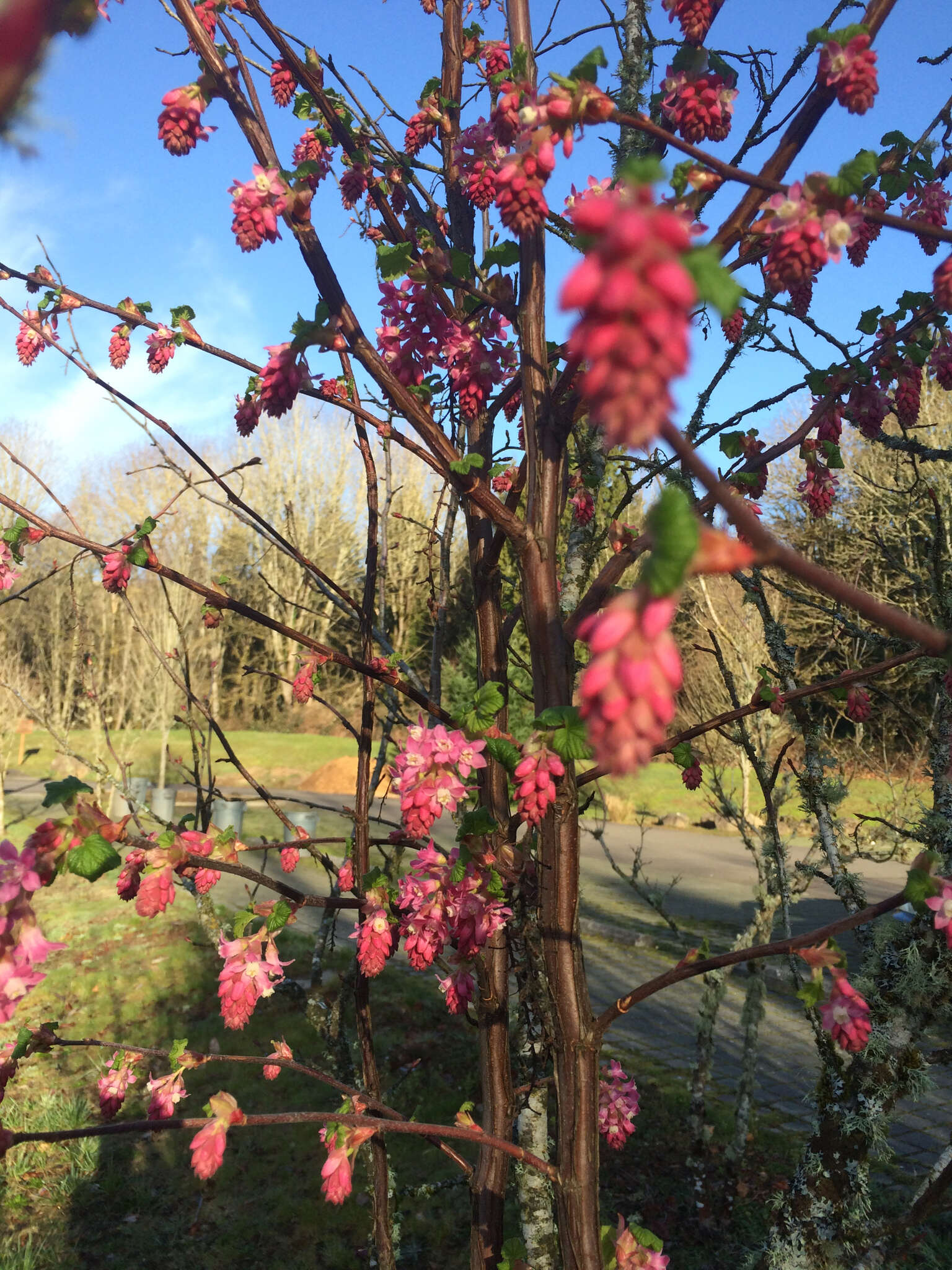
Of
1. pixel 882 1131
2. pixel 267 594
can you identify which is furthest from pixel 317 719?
pixel 882 1131

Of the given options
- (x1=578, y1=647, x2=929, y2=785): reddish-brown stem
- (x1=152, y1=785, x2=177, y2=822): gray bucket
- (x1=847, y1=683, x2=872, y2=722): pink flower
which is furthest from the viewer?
(x1=152, y1=785, x2=177, y2=822): gray bucket

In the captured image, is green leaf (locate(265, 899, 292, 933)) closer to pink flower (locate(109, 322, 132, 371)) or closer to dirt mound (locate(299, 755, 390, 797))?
pink flower (locate(109, 322, 132, 371))

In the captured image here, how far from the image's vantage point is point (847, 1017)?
3.94 feet

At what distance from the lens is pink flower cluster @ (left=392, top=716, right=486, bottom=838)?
143 centimetres

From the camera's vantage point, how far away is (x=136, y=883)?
4.60 feet

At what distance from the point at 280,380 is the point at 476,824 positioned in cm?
77

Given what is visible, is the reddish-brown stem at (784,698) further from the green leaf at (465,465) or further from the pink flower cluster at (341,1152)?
the pink flower cluster at (341,1152)

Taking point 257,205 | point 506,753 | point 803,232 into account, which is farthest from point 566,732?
point 257,205

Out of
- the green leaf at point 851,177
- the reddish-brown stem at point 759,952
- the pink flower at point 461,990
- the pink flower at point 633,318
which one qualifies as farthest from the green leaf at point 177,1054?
the green leaf at point 851,177

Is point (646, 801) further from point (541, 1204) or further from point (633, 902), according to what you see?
point (541, 1204)

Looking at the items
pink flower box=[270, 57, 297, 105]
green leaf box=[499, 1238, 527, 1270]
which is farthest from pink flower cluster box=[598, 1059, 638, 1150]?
pink flower box=[270, 57, 297, 105]

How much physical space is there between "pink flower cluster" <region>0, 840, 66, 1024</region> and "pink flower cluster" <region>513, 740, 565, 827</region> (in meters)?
0.62

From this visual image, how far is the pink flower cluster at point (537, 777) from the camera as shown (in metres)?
1.18

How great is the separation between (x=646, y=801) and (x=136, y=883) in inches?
696
